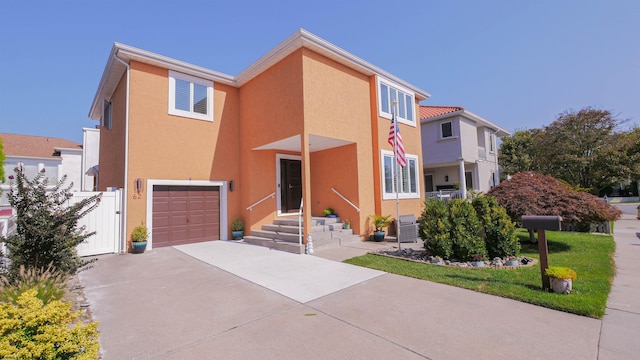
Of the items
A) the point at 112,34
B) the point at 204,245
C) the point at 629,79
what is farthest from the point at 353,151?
the point at 629,79

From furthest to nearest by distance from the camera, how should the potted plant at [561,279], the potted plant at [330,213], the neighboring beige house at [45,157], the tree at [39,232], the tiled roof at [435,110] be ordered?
the neighboring beige house at [45,157] → the tiled roof at [435,110] → the potted plant at [330,213] → the tree at [39,232] → the potted plant at [561,279]

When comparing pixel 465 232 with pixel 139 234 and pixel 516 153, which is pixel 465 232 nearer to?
pixel 139 234

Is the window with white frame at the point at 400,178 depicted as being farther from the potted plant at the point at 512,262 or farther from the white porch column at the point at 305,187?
the potted plant at the point at 512,262

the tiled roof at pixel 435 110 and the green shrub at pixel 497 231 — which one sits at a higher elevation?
the tiled roof at pixel 435 110

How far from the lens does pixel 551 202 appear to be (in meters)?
7.89

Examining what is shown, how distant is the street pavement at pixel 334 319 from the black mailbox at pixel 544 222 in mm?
1250

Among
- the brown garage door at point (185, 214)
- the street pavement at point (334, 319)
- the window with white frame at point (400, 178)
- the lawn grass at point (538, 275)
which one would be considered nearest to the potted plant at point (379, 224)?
the window with white frame at point (400, 178)

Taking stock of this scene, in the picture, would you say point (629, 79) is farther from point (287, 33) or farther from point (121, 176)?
point (121, 176)

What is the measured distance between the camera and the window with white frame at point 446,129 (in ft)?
58.7

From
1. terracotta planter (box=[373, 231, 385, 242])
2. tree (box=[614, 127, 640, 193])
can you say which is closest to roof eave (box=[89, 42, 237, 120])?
terracotta planter (box=[373, 231, 385, 242])

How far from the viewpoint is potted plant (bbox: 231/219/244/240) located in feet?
35.8

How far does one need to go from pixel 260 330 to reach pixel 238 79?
10.0 metres

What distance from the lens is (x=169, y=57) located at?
9.89 m

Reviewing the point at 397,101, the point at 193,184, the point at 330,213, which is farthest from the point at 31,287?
the point at 397,101
